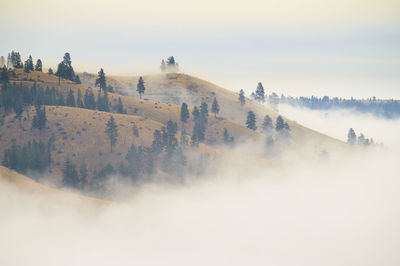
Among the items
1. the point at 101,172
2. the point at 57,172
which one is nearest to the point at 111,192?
the point at 101,172

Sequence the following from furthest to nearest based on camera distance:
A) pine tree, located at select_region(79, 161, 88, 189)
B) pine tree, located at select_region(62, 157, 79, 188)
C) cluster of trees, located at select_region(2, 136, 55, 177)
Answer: pine tree, located at select_region(79, 161, 88, 189), pine tree, located at select_region(62, 157, 79, 188), cluster of trees, located at select_region(2, 136, 55, 177)

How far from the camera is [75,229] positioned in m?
158

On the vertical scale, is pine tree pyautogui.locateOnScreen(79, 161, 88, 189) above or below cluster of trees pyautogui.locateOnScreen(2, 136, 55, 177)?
below

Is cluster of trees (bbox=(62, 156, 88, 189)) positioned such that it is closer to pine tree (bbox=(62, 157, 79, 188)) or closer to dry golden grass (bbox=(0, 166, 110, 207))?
pine tree (bbox=(62, 157, 79, 188))

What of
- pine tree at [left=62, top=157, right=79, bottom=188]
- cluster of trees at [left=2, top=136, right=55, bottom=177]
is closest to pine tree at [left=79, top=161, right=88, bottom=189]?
pine tree at [left=62, top=157, right=79, bottom=188]

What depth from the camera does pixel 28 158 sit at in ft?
614

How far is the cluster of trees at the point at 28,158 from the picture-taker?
184875 mm

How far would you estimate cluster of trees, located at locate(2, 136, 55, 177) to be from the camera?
185 meters

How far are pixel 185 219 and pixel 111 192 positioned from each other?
29.8 metres

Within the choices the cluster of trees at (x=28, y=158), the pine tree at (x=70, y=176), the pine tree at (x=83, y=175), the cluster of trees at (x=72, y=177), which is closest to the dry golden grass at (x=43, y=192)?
the pine tree at (x=70, y=176)

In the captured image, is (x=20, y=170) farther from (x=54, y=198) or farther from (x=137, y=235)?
(x=137, y=235)

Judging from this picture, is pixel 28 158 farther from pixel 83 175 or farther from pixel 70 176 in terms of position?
pixel 83 175

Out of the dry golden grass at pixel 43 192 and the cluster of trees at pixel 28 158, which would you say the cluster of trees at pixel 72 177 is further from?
the dry golden grass at pixel 43 192

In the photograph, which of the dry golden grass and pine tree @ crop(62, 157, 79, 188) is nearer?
the dry golden grass
